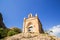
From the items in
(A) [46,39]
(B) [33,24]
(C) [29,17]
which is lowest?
A: (A) [46,39]

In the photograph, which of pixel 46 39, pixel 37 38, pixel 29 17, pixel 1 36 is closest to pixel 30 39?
pixel 37 38

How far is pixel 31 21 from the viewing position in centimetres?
3033

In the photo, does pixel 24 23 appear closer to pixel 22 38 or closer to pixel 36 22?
pixel 36 22

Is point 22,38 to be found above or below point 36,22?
below

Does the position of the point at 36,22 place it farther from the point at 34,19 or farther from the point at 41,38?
the point at 41,38

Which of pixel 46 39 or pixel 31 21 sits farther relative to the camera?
pixel 31 21

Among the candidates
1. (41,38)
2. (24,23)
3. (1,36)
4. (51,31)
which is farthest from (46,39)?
(24,23)

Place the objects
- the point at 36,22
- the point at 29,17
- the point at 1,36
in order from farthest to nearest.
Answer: the point at 29,17 → the point at 36,22 → the point at 1,36

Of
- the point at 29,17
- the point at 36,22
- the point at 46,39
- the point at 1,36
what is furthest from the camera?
the point at 29,17

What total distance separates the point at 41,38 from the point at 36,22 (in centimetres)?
984

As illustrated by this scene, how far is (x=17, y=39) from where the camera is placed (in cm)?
2033

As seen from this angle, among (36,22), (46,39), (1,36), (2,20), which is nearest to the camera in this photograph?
(46,39)

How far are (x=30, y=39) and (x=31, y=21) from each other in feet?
35.3

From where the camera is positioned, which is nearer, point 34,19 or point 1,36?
point 1,36
